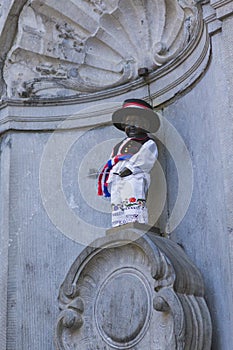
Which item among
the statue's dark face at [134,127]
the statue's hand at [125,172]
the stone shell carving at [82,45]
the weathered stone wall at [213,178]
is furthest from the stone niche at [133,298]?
the stone shell carving at [82,45]

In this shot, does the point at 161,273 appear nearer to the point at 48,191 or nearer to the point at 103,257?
the point at 103,257

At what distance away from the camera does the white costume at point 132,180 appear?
180 inches

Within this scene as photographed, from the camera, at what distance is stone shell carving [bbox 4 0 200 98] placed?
5375mm

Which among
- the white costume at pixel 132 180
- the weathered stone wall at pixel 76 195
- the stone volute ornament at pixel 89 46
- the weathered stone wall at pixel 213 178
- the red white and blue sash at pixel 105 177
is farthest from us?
the stone volute ornament at pixel 89 46

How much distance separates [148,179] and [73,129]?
100 centimetres

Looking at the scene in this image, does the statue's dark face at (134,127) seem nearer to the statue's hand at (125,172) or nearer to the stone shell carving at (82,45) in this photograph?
the statue's hand at (125,172)

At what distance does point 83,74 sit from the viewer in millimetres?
5617

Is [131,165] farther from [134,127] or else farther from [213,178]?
[213,178]

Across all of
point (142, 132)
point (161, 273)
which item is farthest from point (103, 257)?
point (142, 132)

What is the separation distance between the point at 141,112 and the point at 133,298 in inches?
45.4

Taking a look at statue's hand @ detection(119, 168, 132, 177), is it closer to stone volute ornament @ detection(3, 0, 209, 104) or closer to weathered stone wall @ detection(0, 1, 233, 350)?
weathered stone wall @ detection(0, 1, 233, 350)

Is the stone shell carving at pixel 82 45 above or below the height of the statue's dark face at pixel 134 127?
above

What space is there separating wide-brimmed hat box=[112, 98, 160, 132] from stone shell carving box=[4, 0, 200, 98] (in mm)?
457

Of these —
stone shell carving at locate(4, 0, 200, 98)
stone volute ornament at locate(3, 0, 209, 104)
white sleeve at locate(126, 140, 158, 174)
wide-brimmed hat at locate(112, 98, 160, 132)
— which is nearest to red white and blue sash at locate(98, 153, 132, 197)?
white sleeve at locate(126, 140, 158, 174)
